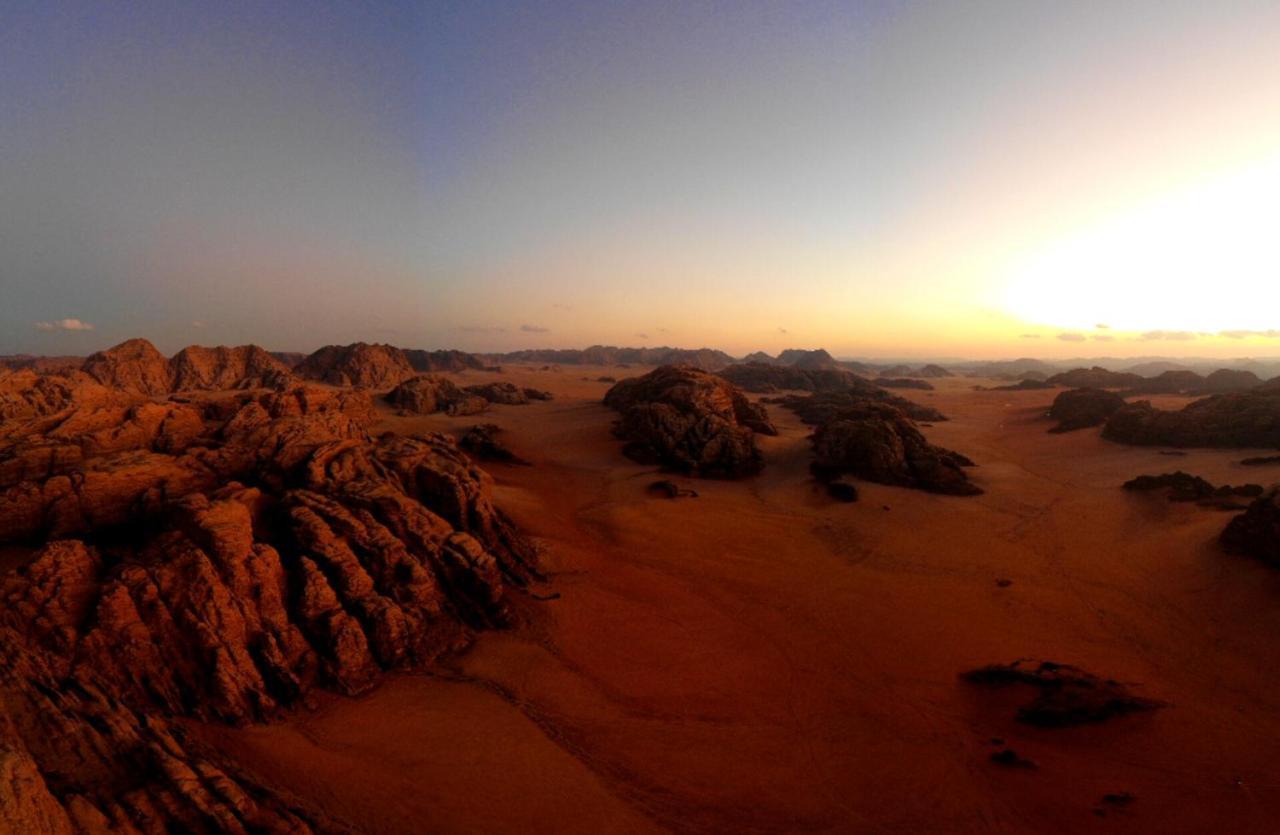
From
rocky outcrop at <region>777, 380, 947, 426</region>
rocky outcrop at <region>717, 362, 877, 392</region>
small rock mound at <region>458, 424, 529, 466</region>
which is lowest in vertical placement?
small rock mound at <region>458, 424, 529, 466</region>

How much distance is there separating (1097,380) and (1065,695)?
82344 millimetres

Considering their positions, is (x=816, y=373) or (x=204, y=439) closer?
(x=204, y=439)

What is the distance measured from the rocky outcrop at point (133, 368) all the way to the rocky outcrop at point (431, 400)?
2698 cm

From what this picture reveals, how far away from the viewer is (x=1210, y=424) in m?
28.4

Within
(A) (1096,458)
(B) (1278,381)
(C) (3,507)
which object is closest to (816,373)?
(B) (1278,381)

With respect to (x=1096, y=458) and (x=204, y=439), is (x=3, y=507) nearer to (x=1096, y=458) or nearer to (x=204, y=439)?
(x=204, y=439)

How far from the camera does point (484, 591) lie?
1286cm

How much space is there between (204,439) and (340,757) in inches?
551

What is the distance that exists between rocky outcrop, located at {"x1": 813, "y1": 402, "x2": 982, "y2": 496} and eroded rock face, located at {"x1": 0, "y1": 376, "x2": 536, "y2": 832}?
56.2 feet

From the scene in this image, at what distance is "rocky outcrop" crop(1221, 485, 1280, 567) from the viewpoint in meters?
14.6

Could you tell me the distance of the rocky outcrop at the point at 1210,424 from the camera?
2658 cm

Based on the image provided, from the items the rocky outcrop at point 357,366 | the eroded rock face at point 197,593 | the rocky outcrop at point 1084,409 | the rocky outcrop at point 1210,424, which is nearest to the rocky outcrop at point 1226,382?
the rocky outcrop at point 1084,409

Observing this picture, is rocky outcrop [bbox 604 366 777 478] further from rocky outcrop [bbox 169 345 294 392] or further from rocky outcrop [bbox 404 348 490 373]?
rocky outcrop [bbox 404 348 490 373]

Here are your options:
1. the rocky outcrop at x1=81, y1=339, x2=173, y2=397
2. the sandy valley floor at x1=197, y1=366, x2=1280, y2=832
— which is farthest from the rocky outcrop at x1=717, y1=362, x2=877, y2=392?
the rocky outcrop at x1=81, y1=339, x2=173, y2=397
